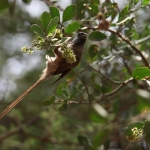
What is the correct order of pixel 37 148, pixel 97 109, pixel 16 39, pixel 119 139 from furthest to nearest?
pixel 16 39
pixel 37 148
pixel 119 139
pixel 97 109

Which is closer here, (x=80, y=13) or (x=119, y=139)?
(x=80, y=13)

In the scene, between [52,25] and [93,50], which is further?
[93,50]

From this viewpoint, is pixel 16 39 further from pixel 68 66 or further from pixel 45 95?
pixel 68 66

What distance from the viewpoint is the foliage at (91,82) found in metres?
0.62

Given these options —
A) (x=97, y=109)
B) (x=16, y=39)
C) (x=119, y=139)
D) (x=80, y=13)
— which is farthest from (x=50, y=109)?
(x=97, y=109)

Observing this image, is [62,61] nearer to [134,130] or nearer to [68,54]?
[68,54]

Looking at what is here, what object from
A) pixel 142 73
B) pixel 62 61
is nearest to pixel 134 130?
pixel 142 73

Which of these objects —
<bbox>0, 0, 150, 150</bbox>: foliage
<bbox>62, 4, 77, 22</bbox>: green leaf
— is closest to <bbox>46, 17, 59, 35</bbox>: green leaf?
<bbox>0, 0, 150, 150</bbox>: foliage

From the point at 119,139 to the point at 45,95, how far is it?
657 mm

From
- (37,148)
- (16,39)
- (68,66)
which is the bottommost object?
(37,148)

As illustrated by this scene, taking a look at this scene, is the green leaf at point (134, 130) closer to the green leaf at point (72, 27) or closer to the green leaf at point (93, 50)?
the green leaf at point (72, 27)

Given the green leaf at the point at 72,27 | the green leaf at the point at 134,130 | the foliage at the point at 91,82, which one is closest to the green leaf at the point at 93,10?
the foliage at the point at 91,82

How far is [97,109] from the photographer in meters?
0.46

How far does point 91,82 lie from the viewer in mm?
963
